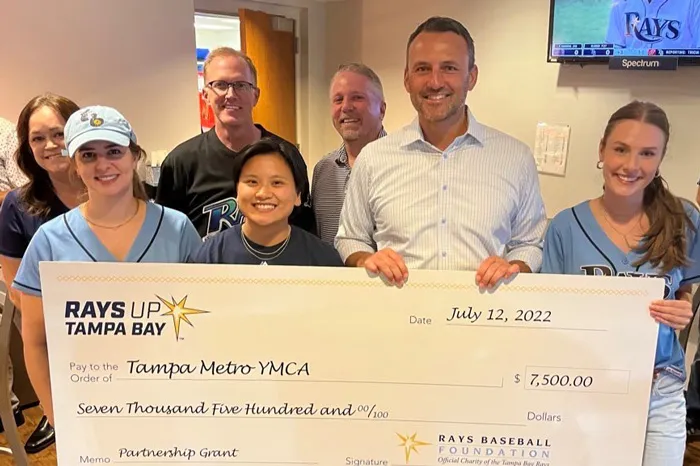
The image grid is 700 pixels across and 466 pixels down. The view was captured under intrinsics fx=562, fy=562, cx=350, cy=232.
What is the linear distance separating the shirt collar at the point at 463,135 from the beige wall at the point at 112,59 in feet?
8.50

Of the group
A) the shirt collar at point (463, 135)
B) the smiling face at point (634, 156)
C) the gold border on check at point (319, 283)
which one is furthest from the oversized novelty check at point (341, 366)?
the shirt collar at point (463, 135)

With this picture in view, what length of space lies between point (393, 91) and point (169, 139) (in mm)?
1616

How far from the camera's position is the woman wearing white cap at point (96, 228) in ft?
4.51

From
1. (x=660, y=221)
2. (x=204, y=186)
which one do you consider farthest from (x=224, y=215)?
(x=660, y=221)

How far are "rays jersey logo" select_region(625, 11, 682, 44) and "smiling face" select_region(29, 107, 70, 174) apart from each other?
2.48m

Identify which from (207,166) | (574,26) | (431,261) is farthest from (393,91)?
(431,261)

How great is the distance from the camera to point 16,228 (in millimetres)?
1703

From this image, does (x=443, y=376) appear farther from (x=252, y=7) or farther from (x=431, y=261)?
(x=252, y=7)

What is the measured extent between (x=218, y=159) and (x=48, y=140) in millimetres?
528

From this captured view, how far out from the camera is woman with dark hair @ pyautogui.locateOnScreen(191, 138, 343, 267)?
4.80ft

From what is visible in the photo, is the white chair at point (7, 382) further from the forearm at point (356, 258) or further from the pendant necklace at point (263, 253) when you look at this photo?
the forearm at point (356, 258)

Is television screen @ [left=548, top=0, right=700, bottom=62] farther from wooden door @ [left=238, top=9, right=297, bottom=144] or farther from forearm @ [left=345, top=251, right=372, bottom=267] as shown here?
wooden door @ [left=238, top=9, right=297, bottom=144]

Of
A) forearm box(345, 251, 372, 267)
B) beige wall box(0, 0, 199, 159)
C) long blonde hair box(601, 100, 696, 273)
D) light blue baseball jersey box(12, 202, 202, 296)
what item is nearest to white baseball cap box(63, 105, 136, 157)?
light blue baseball jersey box(12, 202, 202, 296)

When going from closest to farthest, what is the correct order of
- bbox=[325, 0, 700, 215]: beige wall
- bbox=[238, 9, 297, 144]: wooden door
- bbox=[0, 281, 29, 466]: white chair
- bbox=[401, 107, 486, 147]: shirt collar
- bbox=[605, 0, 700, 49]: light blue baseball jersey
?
1. bbox=[401, 107, 486, 147]: shirt collar
2. bbox=[0, 281, 29, 466]: white chair
3. bbox=[605, 0, 700, 49]: light blue baseball jersey
4. bbox=[325, 0, 700, 215]: beige wall
5. bbox=[238, 9, 297, 144]: wooden door
